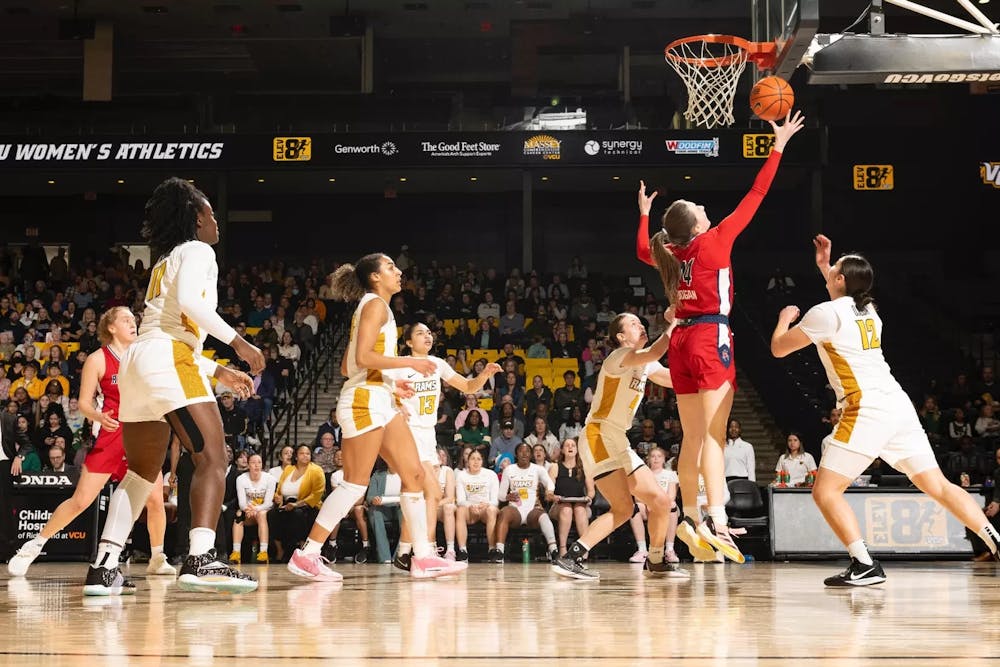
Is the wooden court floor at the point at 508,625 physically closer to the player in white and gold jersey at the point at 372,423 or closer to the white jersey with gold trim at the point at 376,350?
the player in white and gold jersey at the point at 372,423

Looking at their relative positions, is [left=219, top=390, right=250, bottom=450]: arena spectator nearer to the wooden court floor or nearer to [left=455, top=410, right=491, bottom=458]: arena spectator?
[left=455, top=410, right=491, bottom=458]: arena spectator

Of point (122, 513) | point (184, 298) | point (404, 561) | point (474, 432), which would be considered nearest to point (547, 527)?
point (474, 432)

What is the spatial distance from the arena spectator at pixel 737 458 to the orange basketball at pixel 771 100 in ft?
18.7

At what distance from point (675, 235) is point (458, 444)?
7471 millimetres

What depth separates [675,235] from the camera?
6484 millimetres

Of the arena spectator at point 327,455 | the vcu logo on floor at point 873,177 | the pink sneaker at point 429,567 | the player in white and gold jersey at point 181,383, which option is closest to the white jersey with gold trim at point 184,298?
the player in white and gold jersey at point 181,383

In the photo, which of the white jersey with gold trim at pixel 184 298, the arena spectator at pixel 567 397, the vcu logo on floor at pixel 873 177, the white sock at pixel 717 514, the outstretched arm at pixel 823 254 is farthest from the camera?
the vcu logo on floor at pixel 873 177

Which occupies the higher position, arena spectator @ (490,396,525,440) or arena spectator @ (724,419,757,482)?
arena spectator @ (490,396,525,440)

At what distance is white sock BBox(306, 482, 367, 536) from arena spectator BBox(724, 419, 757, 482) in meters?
6.93

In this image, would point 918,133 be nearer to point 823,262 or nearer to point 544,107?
point 544,107

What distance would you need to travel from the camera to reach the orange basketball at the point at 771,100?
8.19m

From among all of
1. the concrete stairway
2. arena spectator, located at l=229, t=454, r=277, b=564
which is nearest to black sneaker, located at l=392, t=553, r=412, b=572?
arena spectator, located at l=229, t=454, r=277, b=564

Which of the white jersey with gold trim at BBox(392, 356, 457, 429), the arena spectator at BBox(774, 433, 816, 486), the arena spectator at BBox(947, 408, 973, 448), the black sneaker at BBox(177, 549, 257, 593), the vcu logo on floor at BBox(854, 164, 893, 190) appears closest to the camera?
the black sneaker at BBox(177, 549, 257, 593)

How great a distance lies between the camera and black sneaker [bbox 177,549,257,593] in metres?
5.29
